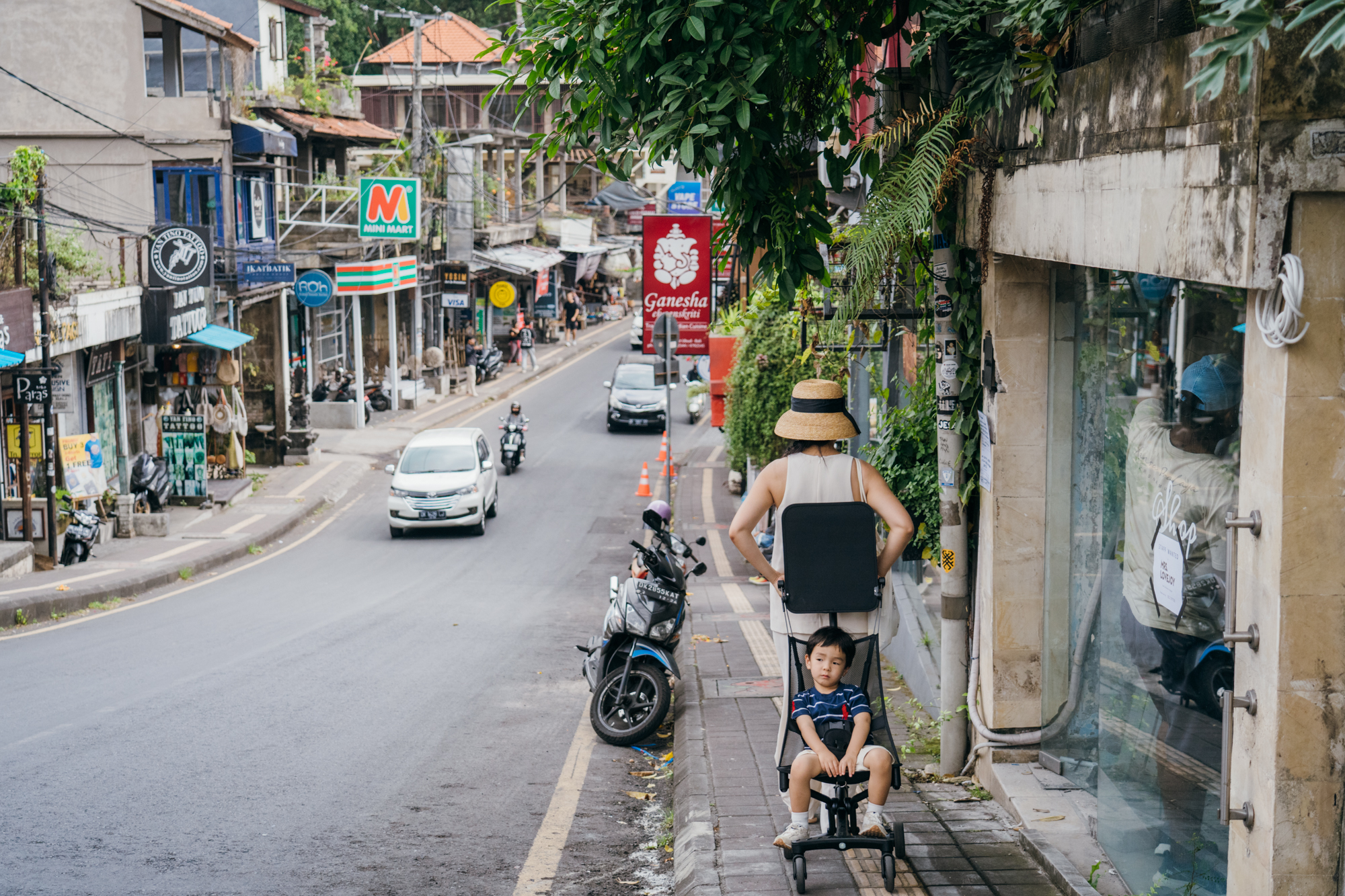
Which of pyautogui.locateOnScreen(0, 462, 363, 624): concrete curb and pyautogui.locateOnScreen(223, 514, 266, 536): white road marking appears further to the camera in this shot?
pyautogui.locateOnScreen(223, 514, 266, 536): white road marking

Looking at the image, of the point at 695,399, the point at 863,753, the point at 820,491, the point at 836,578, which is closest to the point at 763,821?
the point at 863,753

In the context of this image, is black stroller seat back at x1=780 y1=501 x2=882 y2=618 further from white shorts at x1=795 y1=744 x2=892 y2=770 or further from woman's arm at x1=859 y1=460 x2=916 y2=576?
white shorts at x1=795 y1=744 x2=892 y2=770

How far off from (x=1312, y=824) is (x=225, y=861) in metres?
5.00

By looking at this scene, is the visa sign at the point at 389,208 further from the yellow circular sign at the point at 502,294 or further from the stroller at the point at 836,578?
the stroller at the point at 836,578

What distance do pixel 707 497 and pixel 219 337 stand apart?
9868 millimetres

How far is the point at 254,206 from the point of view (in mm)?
29156

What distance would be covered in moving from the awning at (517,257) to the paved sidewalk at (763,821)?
1301 inches

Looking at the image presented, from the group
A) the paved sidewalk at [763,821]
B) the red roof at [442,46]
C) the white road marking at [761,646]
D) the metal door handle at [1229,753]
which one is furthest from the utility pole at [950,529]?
the red roof at [442,46]

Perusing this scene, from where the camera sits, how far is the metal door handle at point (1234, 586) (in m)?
3.91

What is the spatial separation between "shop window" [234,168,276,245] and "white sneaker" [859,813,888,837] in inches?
953

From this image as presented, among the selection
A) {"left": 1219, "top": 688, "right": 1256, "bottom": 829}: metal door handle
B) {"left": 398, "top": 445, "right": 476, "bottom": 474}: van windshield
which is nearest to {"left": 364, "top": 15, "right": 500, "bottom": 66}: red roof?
{"left": 398, "top": 445, "right": 476, "bottom": 474}: van windshield

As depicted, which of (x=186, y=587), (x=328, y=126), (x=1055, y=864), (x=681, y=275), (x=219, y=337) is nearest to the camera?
(x=1055, y=864)

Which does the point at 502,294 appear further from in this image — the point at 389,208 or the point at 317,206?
the point at 389,208

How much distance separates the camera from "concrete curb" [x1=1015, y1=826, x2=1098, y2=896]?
5.21 metres
